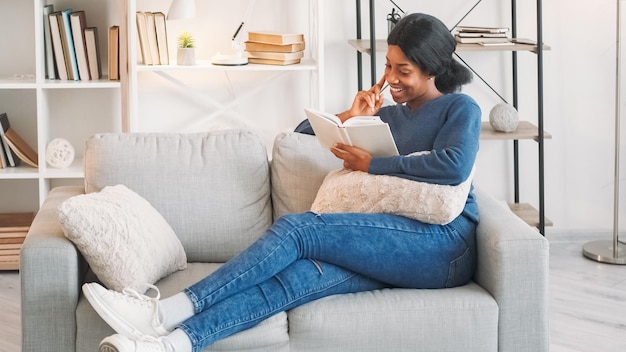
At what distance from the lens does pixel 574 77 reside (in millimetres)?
4762

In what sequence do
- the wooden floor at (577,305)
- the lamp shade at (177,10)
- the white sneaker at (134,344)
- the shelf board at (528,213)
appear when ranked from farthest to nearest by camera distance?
the shelf board at (528,213) → the lamp shade at (177,10) → the wooden floor at (577,305) → the white sneaker at (134,344)

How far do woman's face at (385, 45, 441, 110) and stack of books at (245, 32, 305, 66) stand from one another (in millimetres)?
1174

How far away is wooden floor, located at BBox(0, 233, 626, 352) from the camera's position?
357cm

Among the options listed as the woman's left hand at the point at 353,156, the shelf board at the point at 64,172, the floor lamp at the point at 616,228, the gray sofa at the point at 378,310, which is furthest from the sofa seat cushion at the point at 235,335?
the floor lamp at the point at 616,228

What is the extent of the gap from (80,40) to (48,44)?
0.13 m

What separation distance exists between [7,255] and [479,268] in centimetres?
223

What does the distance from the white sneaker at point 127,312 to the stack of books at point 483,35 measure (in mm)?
2194

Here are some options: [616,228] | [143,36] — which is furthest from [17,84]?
[616,228]

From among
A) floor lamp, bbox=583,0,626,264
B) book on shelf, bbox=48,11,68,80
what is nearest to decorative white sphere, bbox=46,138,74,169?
book on shelf, bbox=48,11,68,80

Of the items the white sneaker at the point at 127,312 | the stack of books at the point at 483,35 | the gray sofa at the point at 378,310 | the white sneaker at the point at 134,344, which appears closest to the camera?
the white sneaker at the point at 134,344

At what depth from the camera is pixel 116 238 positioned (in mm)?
2820

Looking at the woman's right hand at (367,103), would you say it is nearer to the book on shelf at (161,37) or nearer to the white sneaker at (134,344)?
the white sneaker at (134,344)

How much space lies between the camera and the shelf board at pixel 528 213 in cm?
452

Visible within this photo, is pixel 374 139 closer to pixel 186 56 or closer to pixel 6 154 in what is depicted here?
pixel 186 56
